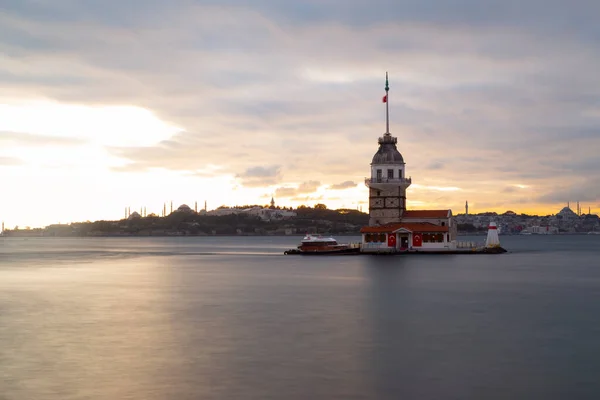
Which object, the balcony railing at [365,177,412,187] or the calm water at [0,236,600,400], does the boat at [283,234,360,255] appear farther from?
the calm water at [0,236,600,400]

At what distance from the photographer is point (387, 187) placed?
9300 centimetres

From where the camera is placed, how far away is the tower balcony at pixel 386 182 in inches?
3649

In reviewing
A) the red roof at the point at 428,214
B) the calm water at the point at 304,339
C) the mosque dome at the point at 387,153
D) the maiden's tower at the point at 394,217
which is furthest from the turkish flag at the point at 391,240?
the calm water at the point at 304,339

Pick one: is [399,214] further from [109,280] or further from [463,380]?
[463,380]

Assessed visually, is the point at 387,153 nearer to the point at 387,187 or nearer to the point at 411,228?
the point at 387,187

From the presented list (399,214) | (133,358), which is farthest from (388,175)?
(133,358)

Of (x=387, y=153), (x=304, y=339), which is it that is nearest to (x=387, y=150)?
(x=387, y=153)

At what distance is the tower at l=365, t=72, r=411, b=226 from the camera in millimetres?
92875

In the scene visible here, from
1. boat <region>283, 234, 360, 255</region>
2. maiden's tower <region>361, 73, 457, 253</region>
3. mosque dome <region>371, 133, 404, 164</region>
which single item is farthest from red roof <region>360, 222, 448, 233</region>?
boat <region>283, 234, 360, 255</region>

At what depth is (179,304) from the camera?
49000mm

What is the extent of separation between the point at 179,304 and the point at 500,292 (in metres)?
24.3

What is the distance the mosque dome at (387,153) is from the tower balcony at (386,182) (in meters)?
2.48

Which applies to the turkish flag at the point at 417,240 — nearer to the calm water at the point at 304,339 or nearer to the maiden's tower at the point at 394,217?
the maiden's tower at the point at 394,217

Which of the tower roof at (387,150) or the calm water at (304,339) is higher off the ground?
the tower roof at (387,150)
